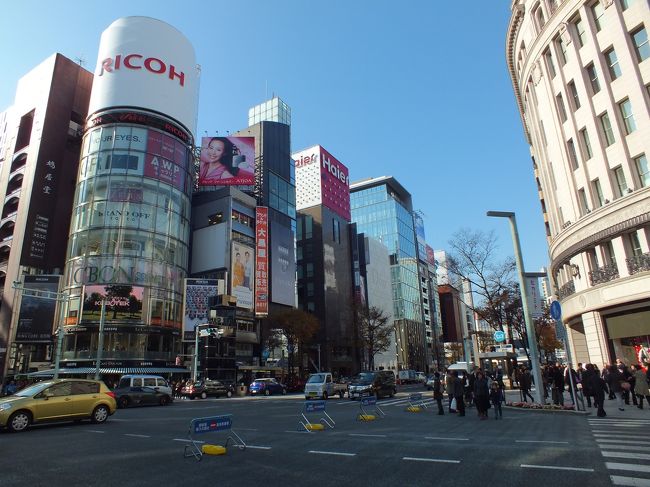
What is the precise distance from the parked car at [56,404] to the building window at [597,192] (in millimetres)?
27405

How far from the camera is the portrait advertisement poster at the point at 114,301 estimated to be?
5109 cm

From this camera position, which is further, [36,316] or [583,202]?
[36,316]

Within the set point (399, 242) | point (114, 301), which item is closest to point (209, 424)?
point (114, 301)

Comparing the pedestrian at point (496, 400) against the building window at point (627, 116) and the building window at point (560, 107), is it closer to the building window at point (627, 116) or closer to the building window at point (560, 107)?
the building window at point (627, 116)

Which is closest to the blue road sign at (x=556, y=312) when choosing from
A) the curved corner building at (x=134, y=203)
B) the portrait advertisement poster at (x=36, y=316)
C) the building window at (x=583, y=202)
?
the building window at (x=583, y=202)

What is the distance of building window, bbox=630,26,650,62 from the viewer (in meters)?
Result: 23.6

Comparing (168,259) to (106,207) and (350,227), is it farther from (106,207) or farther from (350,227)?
(350,227)

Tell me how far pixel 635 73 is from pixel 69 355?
5695 centimetres

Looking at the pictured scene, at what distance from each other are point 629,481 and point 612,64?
86.1 ft

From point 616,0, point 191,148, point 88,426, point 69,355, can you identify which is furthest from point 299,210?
point 88,426

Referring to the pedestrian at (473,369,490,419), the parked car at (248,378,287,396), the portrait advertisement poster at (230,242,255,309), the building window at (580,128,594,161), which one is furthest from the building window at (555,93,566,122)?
the portrait advertisement poster at (230,242,255,309)

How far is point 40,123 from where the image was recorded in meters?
64.2

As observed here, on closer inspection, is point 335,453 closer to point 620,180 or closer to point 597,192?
point 620,180

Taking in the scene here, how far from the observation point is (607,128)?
2589 cm
